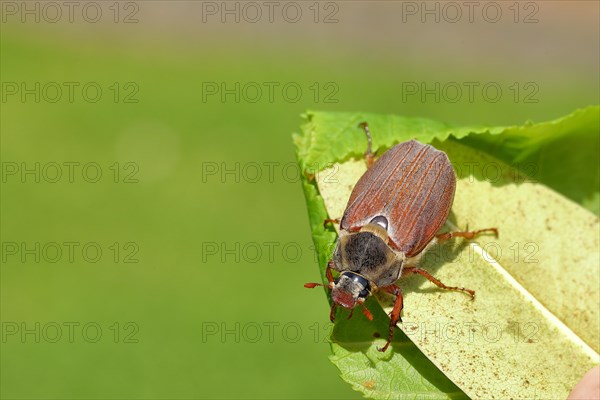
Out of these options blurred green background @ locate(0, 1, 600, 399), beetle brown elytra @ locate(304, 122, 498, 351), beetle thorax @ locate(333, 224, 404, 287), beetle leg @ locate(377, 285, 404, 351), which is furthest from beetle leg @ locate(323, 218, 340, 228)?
blurred green background @ locate(0, 1, 600, 399)

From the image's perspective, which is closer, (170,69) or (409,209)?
(409,209)

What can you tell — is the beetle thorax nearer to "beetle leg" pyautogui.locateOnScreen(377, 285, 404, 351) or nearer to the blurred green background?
"beetle leg" pyautogui.locateOnScreen(377, 285, 404, 351)

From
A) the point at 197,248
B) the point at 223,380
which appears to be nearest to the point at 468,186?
the point at 223,380

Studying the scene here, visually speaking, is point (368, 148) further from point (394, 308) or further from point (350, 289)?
point (394, 308)

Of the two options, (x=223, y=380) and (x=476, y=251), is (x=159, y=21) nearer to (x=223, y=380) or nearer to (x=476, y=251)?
(x=223, y=380)

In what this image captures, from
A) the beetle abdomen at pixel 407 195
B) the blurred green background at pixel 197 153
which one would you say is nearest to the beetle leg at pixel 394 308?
the beetle abdomen at pixel 407 195

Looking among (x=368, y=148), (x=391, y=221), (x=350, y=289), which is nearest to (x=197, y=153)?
(x=391, y=221)

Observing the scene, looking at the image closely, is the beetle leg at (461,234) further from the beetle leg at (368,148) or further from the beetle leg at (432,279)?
the beetle leg at (368,148)
